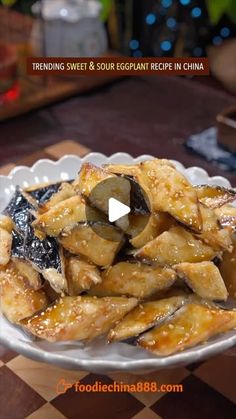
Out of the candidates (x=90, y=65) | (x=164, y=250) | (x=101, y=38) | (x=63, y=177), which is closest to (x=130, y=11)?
(x=101, y=38)

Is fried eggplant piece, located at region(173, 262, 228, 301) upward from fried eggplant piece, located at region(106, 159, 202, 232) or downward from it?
downward

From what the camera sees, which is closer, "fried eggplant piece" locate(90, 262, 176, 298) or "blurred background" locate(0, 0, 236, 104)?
"fried eggplant piece" locate(90, 262, 176, 298)

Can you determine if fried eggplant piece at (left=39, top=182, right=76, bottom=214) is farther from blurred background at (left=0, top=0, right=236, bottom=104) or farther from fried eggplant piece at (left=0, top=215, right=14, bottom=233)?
blurred background at (left=0, top=0, right=236, bottom=104)

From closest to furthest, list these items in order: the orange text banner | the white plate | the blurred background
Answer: the white plate < the orange text banner < the blurred background

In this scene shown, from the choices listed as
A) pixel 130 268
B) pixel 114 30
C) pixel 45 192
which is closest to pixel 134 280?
pixel 130 268

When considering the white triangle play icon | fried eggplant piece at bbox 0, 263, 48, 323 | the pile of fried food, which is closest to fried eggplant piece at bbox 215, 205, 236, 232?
the pile of fried food

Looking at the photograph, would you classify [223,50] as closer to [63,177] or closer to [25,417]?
[63,177]

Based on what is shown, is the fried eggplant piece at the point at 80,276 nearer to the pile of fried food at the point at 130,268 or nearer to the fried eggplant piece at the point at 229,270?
the pile of fried food at the point at 130,268
